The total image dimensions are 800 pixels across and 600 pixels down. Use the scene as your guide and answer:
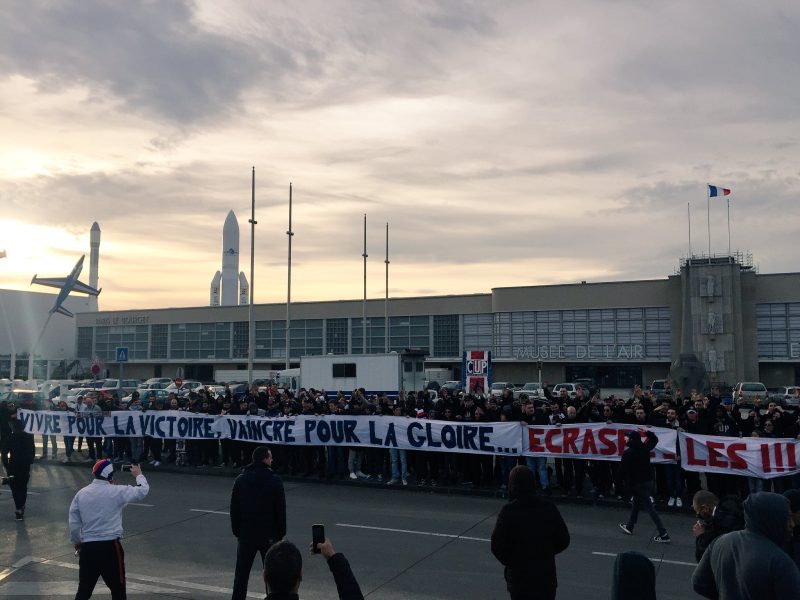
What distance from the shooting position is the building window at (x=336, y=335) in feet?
222

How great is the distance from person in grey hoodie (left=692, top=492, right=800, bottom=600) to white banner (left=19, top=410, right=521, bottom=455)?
33.9 ft

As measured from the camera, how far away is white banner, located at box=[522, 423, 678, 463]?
1319 cm

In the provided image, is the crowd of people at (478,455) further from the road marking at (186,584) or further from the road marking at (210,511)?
the road marking at (186,584)

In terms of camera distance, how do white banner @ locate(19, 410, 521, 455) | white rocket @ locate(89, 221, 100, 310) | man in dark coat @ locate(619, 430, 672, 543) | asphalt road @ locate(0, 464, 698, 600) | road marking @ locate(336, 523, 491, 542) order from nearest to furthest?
asphalt road @ locate(0, 464, 698, 600), road marking @ locate(336, 523, 491, 542), man in dark coat @ locate(619, 430, 672, 543), white banner @ locate(19, 410, 521, 455), white rocket @ locate(89, 221, 100, 310)

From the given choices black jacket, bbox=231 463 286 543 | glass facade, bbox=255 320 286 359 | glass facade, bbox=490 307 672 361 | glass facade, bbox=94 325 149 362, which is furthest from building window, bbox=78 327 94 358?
black jacket, bbox=231 463 286 543

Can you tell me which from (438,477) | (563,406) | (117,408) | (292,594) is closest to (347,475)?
(438,477)

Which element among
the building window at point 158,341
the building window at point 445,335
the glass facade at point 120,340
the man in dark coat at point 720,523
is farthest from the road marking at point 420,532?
the glass facade at point 120,340

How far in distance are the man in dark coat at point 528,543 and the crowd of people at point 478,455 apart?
6.48m

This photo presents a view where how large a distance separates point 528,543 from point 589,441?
8.87 m

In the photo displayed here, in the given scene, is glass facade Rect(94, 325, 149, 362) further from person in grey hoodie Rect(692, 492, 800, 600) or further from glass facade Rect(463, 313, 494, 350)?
person in grey hoodie Rect(692, 492, 800, 600)

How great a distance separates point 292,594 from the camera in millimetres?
3656

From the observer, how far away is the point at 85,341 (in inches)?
3184

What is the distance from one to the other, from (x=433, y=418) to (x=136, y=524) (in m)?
6.62

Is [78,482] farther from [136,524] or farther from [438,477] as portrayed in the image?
[438,477]
